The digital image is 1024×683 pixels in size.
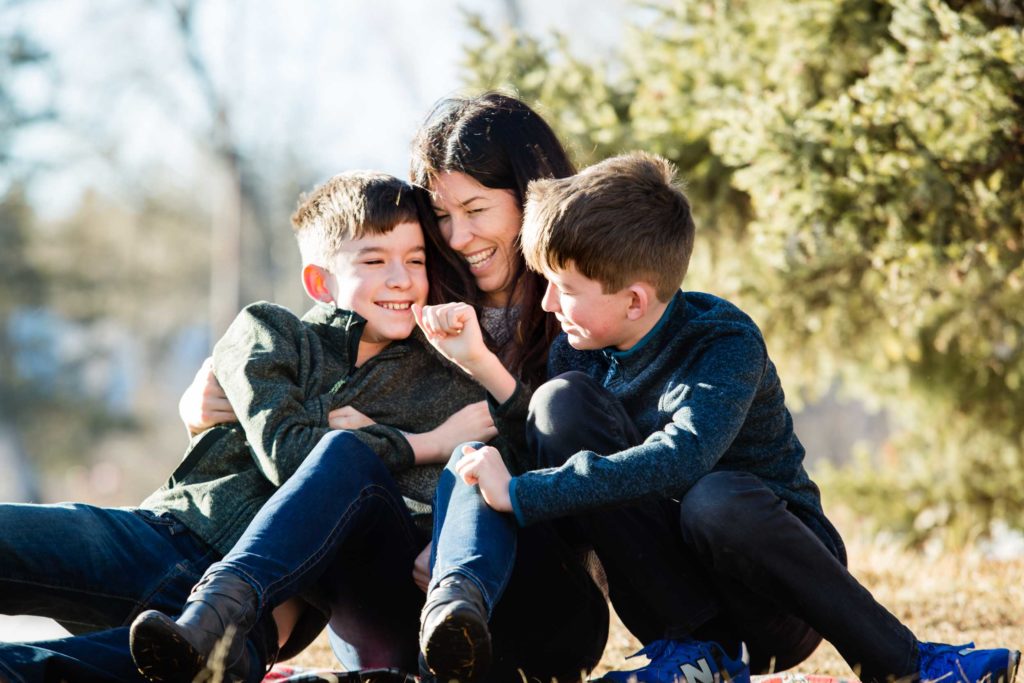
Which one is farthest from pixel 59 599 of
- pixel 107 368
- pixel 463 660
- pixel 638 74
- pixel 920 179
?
pixel 107 368

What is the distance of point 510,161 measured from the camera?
296 centimetres

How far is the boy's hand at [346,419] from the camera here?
264 cm

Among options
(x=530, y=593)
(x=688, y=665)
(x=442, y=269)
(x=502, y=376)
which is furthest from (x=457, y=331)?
(x=688, y=665)

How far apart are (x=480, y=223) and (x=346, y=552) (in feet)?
3.15

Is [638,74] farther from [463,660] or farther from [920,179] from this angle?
[463,660]

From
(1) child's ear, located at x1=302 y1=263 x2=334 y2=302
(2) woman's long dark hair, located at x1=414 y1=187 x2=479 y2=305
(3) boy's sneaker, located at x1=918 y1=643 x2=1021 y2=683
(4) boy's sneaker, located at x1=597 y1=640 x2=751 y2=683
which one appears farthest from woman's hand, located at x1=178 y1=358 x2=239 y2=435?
(3) boy's sneaker, located at x1=918 y1=643 x2=1021 y2=683

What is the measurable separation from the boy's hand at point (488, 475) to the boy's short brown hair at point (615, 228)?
46cm

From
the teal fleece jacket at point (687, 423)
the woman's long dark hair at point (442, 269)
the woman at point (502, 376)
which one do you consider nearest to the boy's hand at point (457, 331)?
the woman at point (502, 376)

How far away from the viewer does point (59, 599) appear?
2377mm

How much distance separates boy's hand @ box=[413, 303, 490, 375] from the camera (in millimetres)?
2498

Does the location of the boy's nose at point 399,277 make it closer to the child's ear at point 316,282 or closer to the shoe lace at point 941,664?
the child's ear at point 316,282

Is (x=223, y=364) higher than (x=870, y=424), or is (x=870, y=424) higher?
(x=223, y=364)

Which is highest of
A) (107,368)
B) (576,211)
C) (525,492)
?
(576,211)

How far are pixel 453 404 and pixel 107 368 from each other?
2529 cm
